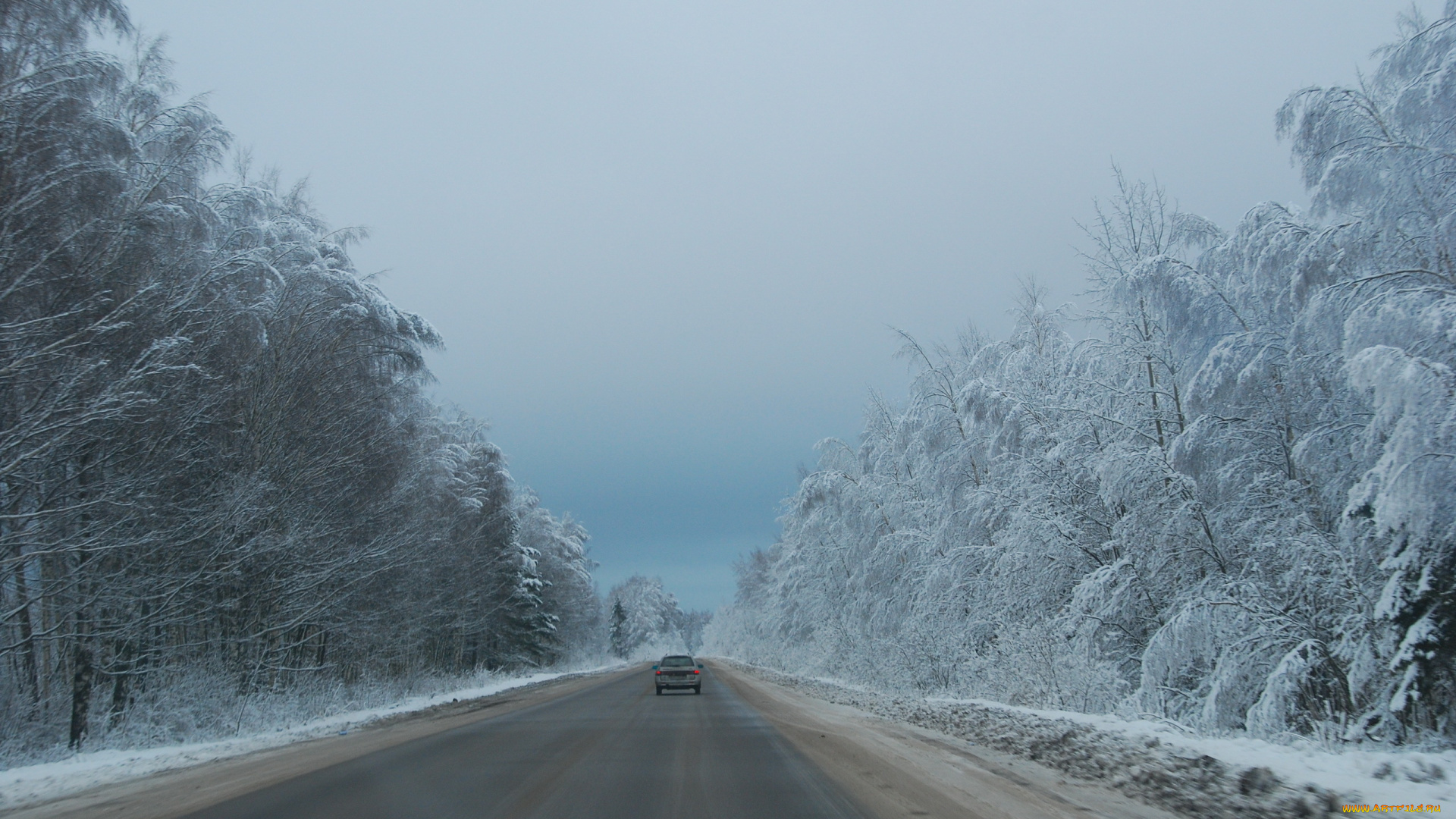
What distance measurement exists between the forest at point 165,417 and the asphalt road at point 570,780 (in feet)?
16.2

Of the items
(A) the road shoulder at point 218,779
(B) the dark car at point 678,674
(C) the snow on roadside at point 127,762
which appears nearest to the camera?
(A) the road shoulder at point 218,779

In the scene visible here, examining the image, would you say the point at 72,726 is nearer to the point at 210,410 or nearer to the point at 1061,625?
the point at 210,410

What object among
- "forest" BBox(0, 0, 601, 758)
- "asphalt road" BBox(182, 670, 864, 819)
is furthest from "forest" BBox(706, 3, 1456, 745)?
"forest" BBox(0, 0, 601, 758)

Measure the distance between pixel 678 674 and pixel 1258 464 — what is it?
849 inches

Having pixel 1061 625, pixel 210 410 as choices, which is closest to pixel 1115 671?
pixel 1061 625

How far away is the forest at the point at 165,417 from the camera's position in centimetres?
1079

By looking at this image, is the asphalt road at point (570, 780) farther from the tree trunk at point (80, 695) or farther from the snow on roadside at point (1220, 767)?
the tree trunk at point (80, 695)

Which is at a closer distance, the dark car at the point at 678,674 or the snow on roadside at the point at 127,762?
the snow on roadside at the point at 127,762

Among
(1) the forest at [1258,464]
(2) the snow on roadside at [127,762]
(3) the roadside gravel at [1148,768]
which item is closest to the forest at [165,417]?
(2) the snow on roadside at [127,762]

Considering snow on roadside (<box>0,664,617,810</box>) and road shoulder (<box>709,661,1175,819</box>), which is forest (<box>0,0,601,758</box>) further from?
road shoulder (<box>709,661,1175,819</box>)

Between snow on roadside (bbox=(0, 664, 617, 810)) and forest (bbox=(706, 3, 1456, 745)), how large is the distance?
12.9 m

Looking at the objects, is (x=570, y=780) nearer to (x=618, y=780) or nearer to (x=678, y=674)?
(x=618, y=780)

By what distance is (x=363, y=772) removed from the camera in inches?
403

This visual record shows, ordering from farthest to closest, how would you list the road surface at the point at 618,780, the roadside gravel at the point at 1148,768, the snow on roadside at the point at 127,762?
the snow on roadside at the point at 127,762
the road surface at the point at 618,780
the roadside gravel at the point at 1148,768
